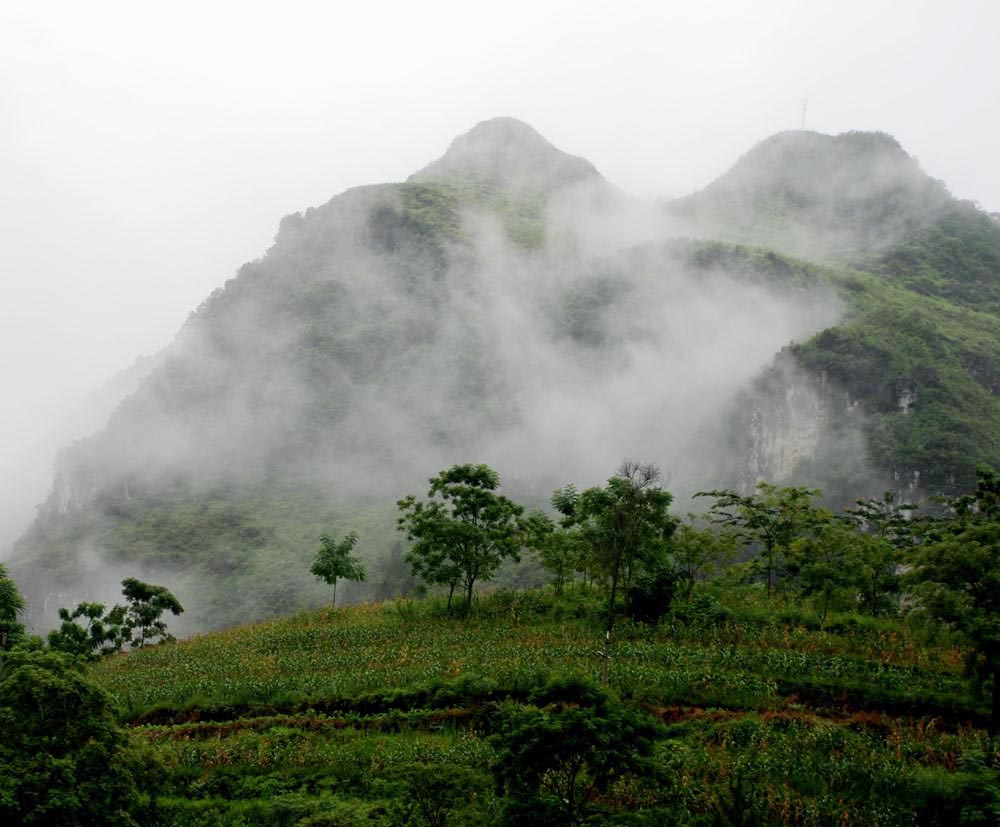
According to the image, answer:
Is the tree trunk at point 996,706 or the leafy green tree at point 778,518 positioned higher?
the leafy green tree at point 778,518

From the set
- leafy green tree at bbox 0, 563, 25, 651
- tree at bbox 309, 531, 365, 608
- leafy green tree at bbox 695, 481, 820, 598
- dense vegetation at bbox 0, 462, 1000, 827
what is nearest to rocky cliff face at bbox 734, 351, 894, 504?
leafy green tree at bbox 695, 481, 820, 598

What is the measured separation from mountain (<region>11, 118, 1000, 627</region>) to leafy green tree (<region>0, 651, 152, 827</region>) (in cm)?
7807

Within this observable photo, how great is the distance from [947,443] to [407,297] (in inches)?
5717

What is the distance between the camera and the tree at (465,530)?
27.1 meters

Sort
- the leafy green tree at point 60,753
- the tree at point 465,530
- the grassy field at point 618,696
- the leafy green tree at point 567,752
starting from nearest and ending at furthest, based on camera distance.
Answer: the leafy green tree at point 567,752, the leafy green tree at point 60,753, the grassy field at point 618,696, the tree at point 465,530

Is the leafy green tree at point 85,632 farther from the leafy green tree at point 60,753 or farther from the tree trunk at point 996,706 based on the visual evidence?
the tree trunk at point 996,706

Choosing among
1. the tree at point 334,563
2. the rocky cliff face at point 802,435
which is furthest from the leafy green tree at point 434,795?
the rocky cliff face at point 802,435

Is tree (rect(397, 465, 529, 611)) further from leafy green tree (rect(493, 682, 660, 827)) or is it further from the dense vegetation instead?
leafy green tree (rect(493, 682, 660, 827))

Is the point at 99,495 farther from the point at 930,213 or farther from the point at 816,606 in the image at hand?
the point at 930,213

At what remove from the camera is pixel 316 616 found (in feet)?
105

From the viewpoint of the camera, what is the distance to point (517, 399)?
155 m

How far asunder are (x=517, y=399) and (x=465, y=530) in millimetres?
128645

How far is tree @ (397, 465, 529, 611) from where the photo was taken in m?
27.1

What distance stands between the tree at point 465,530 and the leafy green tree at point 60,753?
1714 centimetres
